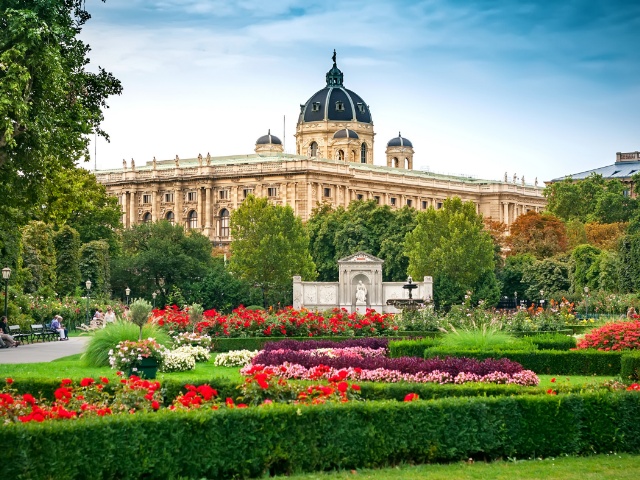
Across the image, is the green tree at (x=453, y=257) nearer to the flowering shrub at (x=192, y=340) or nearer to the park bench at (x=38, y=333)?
the park bench at (x=38, y=333)

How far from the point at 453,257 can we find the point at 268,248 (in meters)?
10.6

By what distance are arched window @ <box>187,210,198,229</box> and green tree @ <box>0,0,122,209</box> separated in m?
91.6

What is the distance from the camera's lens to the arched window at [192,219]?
12350cm

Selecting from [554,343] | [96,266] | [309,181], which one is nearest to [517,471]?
[554,343]

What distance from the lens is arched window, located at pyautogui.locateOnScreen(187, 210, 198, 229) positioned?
4862 inches

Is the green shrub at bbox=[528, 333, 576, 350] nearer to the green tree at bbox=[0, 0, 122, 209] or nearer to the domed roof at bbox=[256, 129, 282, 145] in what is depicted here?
the green tree at bbox=[0, 0, 122, 209]

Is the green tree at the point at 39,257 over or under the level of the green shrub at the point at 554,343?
over

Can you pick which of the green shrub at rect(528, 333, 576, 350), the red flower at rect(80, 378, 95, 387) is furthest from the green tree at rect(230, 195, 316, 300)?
the red flower at rect(80, 378, 95, 387)

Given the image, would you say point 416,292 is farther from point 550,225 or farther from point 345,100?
point 345,100

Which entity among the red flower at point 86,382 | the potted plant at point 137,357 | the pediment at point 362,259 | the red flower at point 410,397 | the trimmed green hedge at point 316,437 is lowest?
the trimmed green hedge at point 316,437

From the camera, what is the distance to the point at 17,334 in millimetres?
38812

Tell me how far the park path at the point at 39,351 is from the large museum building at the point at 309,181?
77.4 metres

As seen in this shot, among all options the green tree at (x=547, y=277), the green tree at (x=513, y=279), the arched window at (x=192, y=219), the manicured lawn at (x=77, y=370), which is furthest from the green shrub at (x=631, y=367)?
the arched window at (x=192, y=219)

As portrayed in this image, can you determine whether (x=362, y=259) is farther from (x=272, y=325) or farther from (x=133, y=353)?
(x=133, y=353)
